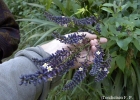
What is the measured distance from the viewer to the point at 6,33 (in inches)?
57.0

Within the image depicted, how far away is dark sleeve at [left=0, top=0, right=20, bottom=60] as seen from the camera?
142 centimetres

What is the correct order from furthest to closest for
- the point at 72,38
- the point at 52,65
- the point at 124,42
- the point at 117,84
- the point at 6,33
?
the point at 117,84
the point at 6,33
the point at 124,42
the point at 72,38
the point at 52,65

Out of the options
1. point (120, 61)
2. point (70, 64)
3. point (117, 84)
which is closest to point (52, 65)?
point (70, 64)

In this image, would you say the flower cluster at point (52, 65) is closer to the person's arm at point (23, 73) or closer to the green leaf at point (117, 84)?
the person's arm at point (23, 73)

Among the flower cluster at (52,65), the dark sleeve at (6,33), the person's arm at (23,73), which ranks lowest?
the dark sleeve at (6,33)

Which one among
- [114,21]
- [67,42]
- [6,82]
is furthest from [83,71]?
[114,21]

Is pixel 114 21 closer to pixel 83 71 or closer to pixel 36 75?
pixel 83 71

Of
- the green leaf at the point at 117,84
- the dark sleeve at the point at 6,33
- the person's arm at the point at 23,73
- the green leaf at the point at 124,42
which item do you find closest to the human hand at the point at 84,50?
the person's arm at the point at 23,73

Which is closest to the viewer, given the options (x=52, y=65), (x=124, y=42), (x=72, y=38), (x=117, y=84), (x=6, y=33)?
(x=52, y=65)

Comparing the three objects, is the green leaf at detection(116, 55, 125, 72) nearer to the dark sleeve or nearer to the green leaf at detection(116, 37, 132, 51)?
the green leaf at detection(116, 37, 132, 51)

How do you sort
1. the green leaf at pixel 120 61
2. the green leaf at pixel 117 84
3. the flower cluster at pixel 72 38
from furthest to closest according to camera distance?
the green leaf at pixel 117 84, the green leaf at pixel 120 61, the flower cluster at pixel 72 38

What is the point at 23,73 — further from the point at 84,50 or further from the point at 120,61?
the point at 120,61

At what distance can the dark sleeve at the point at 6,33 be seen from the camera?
142cm

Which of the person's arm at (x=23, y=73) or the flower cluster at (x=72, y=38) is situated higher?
the flower cluster at (x=72, y=38)
